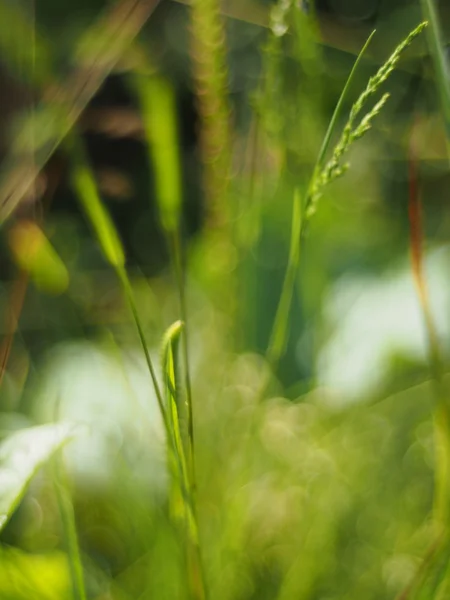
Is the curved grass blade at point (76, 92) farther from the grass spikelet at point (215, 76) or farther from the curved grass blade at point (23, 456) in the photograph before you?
the curved grass blade at point (23, 456)

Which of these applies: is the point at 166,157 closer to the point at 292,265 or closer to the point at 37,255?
the point at 292,265

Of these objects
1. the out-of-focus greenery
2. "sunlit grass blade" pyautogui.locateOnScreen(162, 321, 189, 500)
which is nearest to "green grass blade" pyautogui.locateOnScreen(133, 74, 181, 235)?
the out-of-focus greenery

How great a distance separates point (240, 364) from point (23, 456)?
283 millimetres

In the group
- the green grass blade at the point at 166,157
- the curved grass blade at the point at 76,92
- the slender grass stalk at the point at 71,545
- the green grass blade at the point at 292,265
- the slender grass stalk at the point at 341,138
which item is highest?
the curved grass blade at the point at 76,92

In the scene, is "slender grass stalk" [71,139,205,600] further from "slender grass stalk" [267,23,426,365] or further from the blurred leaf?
the blurred leaf

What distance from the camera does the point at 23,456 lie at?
356 millimetres

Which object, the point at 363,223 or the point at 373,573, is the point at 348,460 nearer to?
the point at 373,573

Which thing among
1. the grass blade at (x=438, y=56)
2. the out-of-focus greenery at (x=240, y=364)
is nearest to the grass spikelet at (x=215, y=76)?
the out-of-focus greenery at (x=240, y=364)

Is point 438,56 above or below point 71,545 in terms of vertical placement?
above

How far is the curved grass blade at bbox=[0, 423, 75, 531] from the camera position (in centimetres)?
32

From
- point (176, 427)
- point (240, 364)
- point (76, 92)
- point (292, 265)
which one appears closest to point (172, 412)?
point (176, 427)

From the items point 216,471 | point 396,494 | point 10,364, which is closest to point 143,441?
point 216,471

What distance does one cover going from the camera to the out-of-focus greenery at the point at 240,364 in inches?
15.3

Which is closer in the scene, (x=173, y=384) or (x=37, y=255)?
(x=173, y=384)
